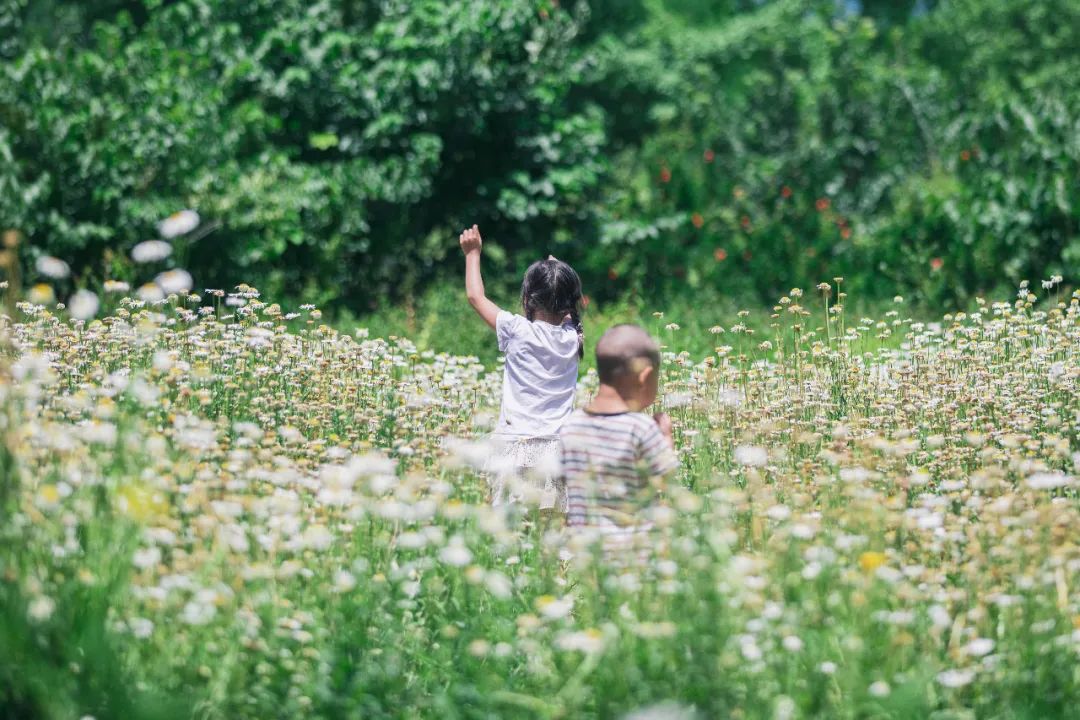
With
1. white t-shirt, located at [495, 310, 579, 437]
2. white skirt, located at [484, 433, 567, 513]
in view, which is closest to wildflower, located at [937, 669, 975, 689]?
white skirt, located at [484, 433, 567, 513]

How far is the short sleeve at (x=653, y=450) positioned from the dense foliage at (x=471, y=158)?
8.41 meters

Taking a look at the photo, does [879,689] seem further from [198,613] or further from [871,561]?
[198,613]

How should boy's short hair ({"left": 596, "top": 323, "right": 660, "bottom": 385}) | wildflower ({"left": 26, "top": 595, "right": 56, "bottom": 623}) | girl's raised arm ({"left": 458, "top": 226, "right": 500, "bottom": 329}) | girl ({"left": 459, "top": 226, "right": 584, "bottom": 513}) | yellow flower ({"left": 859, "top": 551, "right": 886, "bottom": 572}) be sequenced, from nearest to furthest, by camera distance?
wildflower ({"left": 26, "top": 595, "right": 56, "bottom": 623}), yellow flower ({"left": 859, "top": 551, "right": 886, "bottom": 572}), boy's short hair ({"left": 596, "top": 323, "right": 660, "bottom": 385}), girl ({"left": 459, "top": 226, "right": 584, "bottom": 513}), girl's raised arm ({"left": 458, "top": 226, "right": 500, "bottom": 329})

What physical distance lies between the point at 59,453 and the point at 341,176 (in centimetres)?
1018

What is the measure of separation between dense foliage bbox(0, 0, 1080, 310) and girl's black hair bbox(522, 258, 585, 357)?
7059 mm

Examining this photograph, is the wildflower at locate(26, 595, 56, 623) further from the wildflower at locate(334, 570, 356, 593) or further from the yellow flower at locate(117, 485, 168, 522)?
the wildflower at locate(334, 570, 356, 593)

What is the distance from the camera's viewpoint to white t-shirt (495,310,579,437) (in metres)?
5.39

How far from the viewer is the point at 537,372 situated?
5402 millimetres

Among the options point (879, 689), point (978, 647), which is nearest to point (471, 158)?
point (978, 647)

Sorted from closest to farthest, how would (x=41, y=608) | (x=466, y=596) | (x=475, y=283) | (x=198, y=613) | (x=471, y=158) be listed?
(x=41, y=608) → (x=198, y=613) → (x=466, y=596) → (x=475, y=283) → (x=471, y=158)

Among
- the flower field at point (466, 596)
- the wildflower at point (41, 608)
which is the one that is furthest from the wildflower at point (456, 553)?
the wildflower at point (41, 608)

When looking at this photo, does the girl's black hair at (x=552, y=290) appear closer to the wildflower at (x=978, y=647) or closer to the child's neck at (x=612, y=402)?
the child's neck at (x=612, y=402)

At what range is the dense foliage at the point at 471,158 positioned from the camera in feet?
40.1

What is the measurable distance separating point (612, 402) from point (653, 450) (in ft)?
0.80
